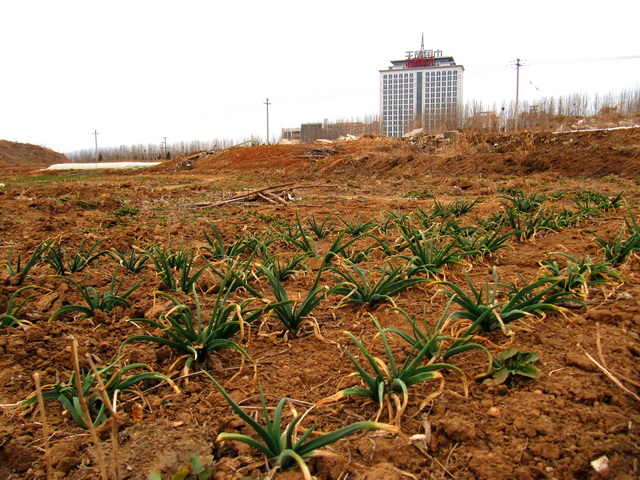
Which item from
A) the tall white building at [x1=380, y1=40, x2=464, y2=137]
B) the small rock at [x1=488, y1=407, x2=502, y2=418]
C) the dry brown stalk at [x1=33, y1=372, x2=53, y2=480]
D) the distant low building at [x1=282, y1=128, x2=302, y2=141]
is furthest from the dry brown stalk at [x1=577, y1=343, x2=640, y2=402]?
the tall white building at [x1=380, y1=40, x2=464, y2=137]

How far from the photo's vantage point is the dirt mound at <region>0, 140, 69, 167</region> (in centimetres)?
4956

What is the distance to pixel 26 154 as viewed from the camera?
52781mm

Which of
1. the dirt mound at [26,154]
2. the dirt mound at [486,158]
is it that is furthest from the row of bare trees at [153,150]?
the dirt mound at [486,158]

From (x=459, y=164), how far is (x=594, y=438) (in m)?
13.8

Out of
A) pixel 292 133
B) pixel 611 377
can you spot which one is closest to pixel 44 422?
pixel 611 377

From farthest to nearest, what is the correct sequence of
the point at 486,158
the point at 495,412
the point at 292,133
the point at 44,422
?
the point at 292,133
the point at 486,158
the point at 495,412
the point at 44,422

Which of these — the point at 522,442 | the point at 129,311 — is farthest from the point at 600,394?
the point at 129,311

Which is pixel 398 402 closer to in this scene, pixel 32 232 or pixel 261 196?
pixel 32 232

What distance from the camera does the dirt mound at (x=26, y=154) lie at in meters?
49.6

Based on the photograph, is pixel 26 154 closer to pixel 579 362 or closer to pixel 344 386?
pixel 344 386

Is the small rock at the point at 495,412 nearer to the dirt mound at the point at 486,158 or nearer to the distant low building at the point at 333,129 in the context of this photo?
the dirt mound at the point at 486,158

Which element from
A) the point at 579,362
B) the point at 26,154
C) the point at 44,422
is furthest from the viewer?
the point at 26,154

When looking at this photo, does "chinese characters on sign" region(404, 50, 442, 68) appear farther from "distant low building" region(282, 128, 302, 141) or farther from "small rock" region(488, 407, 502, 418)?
"small rock" region(488, 407, 502, 418)


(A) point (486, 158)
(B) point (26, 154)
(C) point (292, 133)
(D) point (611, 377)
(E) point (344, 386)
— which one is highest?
(C) point (292, 133)
